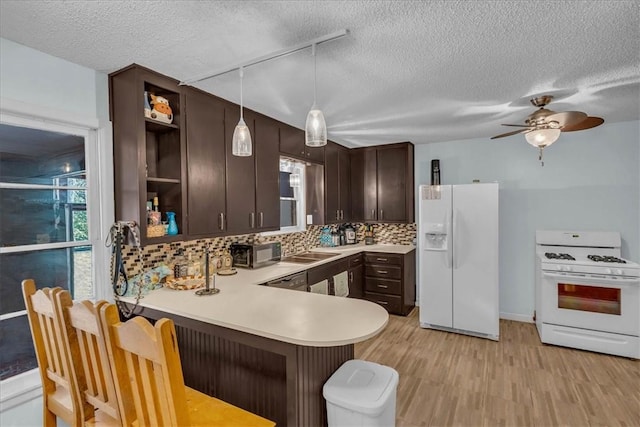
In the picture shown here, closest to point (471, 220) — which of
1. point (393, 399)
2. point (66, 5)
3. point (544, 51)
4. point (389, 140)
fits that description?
point (389, 140)

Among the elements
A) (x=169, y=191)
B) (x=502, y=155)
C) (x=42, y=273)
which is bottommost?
(x=42, y=273)

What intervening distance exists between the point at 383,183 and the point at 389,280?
4.53ft

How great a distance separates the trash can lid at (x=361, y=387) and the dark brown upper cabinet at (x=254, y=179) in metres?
1.48

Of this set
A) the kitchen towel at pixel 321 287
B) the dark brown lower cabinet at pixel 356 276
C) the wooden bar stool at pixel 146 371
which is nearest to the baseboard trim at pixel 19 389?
the wooden bar stool at pixel 146 371

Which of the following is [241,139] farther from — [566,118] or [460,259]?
[460,259]

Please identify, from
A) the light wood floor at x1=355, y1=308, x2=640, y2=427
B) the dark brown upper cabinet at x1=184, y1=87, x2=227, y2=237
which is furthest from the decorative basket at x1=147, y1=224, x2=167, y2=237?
the light wood floor at x1=355, y1=308, x2=640, y2=427

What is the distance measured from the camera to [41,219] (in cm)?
189

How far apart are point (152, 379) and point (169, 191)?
5.22 feet

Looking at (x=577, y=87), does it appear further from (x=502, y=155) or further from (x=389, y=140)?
(x=389, y=140)

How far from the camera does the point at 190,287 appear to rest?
88.1 inches

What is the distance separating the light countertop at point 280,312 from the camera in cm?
142

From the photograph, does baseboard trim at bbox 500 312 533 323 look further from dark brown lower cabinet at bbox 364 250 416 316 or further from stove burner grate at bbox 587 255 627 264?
dark brown lower cabinet at bbox 364 250 416 316

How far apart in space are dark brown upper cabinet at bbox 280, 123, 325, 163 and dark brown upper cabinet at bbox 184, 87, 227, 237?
82 cm

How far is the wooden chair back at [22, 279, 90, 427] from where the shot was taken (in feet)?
4.32
